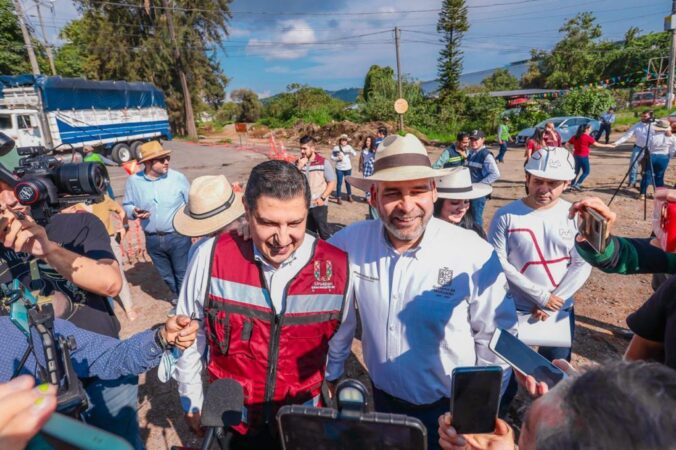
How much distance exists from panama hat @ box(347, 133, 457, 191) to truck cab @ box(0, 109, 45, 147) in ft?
59.6

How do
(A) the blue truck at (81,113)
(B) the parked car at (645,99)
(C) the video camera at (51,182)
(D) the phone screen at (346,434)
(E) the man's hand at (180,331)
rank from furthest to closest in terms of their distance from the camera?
(B) the parked car at (645,99) → (A) the blue truck at (81,113) → (C) the video camera at (51,182) → (E) the man's hand at (180,331) → (D) the phone screen at (346,434)

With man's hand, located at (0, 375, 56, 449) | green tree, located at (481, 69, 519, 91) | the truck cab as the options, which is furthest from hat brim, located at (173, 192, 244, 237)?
green tree, located at (481, 69, 519, 91)

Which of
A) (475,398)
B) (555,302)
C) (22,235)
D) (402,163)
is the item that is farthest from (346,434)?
(555,302)

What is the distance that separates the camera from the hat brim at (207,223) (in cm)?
241

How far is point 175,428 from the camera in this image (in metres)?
2.93

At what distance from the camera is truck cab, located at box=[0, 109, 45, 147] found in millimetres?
14918

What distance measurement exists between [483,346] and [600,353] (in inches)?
102

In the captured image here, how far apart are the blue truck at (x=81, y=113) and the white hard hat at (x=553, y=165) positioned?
628 inches

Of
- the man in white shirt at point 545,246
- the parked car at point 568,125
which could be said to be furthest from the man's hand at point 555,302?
the parked car at point 568,125

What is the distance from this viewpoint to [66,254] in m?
1.72

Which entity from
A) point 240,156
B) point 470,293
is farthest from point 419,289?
point 240,156

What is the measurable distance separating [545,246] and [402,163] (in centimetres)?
139

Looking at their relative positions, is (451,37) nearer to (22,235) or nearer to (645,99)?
(645,99)

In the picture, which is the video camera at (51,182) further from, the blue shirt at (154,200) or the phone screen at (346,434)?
the blue shirt at (154,200)
